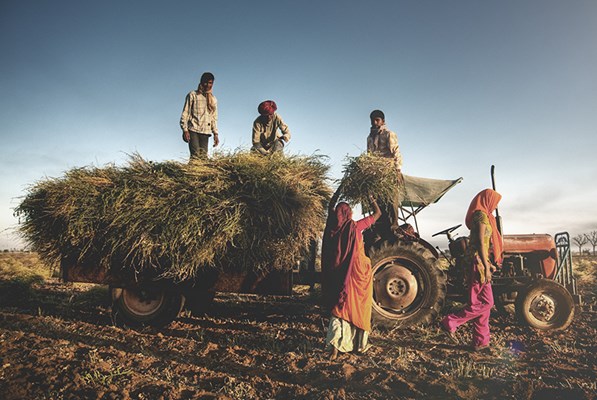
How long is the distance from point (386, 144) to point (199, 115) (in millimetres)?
3165

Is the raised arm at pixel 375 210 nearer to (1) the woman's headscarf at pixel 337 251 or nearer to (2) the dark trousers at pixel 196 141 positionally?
(1) the woman's headscarf at pixel 337 251

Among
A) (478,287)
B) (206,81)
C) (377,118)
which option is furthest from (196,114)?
(478,287)

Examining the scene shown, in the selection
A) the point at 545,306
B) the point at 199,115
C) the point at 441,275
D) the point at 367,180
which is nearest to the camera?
the point at 367,180

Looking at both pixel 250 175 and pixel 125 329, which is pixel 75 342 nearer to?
pixel 125 329

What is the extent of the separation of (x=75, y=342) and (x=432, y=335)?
454 cm

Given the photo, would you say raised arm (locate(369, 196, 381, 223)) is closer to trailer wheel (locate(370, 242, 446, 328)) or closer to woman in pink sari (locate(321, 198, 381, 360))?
woman in pink sari (locate(321, 198, 381, 360))

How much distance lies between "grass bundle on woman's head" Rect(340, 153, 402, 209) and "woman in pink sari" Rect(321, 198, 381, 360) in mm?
375

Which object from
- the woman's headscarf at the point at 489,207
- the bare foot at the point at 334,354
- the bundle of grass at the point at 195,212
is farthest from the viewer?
the woman's headscarf at the point at 489,207

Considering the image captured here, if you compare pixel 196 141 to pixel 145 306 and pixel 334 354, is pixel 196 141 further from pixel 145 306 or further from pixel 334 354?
pixel 334 354

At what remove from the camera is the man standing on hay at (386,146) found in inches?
185

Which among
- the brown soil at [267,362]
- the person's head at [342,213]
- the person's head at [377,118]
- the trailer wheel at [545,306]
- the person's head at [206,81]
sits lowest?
the brown soil at [267,362]

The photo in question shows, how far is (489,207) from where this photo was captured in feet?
14.5

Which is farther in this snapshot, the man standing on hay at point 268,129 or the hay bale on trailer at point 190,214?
the man standing on hay at point 268,129

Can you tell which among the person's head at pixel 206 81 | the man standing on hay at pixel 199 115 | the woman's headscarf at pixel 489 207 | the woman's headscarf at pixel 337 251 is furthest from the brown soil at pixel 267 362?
the person's head at pixel 206 81
